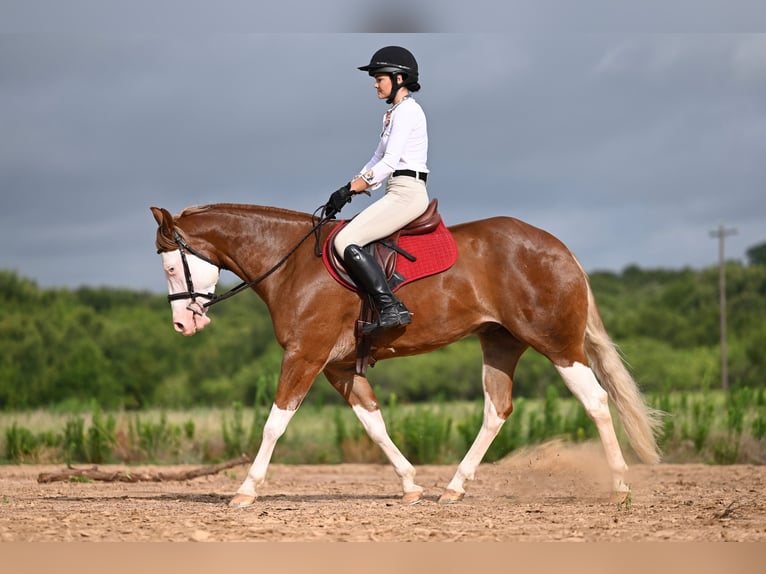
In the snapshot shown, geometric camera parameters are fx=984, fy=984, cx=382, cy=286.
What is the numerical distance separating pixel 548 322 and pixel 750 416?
7.87m

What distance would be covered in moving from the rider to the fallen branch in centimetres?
387

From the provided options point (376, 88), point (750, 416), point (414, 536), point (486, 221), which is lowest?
point (414, 536)

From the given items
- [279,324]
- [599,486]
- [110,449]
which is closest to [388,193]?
[279,324]

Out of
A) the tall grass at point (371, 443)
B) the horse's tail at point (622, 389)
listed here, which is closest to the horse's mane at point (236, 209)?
the horse's tail at point (622, 389)

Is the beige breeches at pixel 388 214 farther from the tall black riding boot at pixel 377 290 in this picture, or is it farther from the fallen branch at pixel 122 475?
the fallen branch at pixel 122 475

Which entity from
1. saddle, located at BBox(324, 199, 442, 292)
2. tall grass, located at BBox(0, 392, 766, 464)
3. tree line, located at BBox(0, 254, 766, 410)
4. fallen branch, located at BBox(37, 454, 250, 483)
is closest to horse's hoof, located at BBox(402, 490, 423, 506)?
saddle, located at BBox(324, 199, 442, 292)

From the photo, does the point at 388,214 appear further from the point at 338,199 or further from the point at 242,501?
the point at 242,501

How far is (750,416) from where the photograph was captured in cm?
1436

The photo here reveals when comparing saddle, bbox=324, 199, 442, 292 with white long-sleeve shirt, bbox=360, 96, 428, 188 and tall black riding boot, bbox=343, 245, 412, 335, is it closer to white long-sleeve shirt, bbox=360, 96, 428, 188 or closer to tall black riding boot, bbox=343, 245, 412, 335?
tall black riding boot, bbox=343, 245, 412, 335

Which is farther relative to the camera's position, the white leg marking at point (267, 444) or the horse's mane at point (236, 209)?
the horse's mane at point (236, 209)

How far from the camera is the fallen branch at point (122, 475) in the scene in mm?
9836

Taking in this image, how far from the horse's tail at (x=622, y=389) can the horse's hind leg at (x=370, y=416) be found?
1.79m

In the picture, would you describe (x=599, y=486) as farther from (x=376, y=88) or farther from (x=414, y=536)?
(x=376, y=88)

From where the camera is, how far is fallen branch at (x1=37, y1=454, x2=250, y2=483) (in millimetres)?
9836
